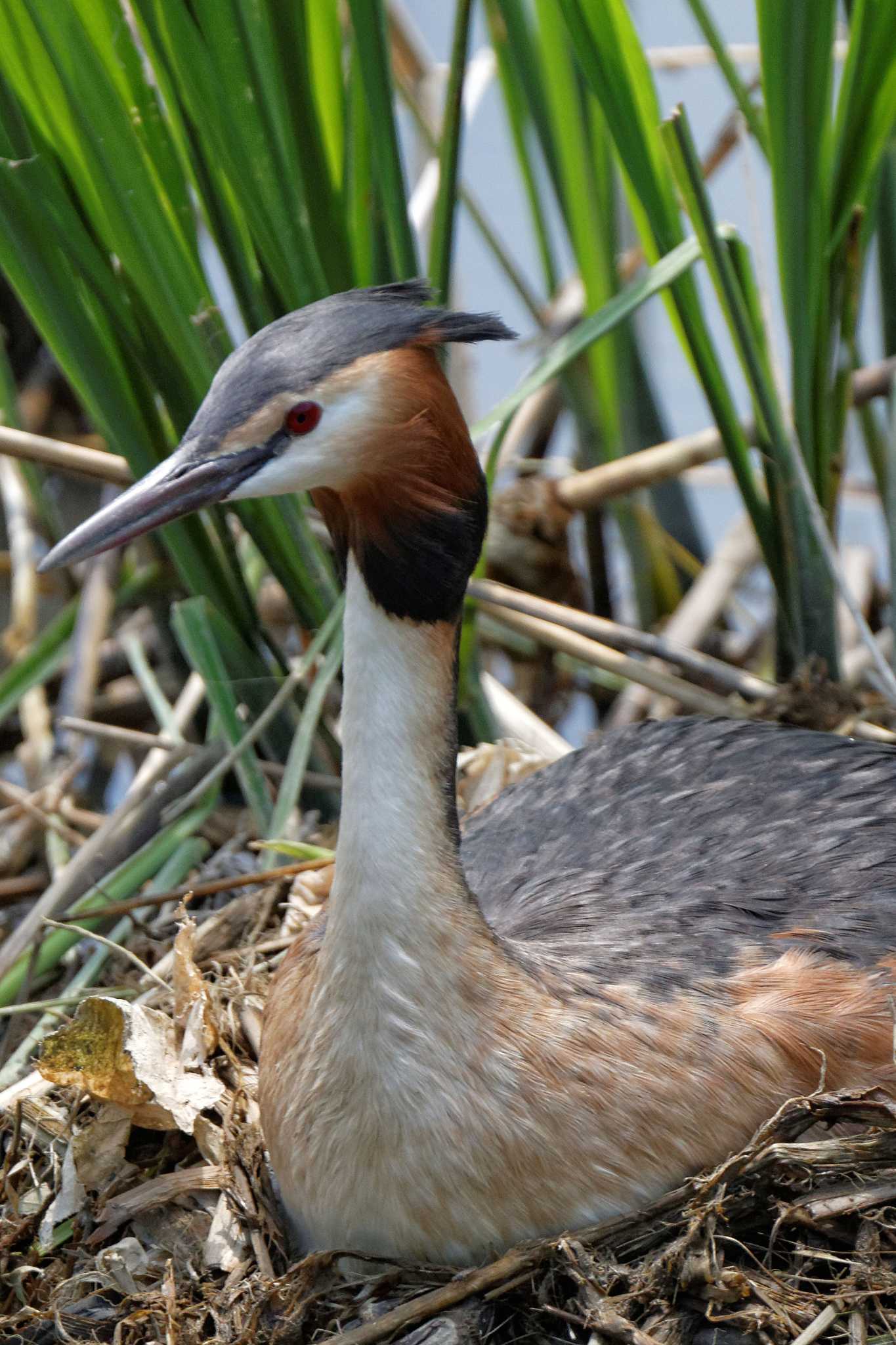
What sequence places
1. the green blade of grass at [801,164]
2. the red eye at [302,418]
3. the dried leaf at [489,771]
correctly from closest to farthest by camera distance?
the red eye at [302,418] < the green blade of grass at [801,164] < the dried leaf at [489,771]

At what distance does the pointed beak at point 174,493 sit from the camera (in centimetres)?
210

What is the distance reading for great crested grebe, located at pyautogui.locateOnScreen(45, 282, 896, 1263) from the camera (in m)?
2.13

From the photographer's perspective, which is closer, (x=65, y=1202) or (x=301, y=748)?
(x=65, y=1202)

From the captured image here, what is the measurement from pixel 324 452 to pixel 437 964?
0.75m

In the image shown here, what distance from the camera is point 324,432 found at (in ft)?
6.90

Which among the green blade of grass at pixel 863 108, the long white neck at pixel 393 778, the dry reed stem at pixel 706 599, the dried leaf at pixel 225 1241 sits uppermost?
the green blade of grass at pixel 863 108

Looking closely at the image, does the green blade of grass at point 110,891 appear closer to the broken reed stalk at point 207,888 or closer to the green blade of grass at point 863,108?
the broken reed stalk at point 207,888

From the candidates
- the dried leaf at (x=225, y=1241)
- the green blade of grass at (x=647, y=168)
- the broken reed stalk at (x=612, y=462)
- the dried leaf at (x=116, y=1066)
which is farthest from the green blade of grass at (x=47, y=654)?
the dried leaf at (x=225, y=1241)

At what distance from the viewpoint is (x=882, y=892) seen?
105 inches

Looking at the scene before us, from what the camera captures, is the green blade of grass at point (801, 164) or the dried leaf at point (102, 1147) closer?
the dried leaf at point (102, 1147)

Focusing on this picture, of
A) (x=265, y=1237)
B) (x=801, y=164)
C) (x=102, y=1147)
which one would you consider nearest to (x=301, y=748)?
(x=102, y=1147)

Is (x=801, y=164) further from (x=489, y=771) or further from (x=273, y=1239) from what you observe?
(x=273, y=1239)

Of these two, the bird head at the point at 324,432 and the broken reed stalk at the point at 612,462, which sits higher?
the bird head at the point at 324,432

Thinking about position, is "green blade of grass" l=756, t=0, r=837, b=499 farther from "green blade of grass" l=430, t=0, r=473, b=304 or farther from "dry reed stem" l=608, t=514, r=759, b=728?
"dry reed stem" l=608, t=514, r=759, b=728
